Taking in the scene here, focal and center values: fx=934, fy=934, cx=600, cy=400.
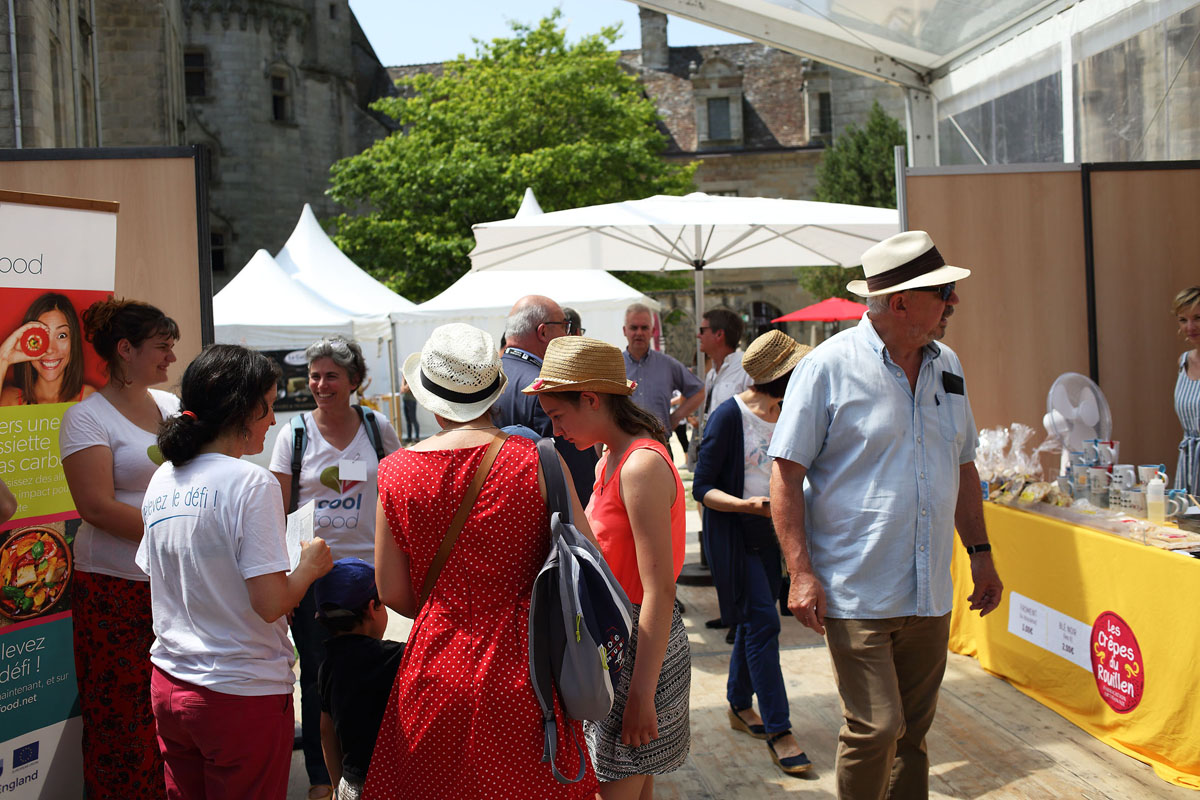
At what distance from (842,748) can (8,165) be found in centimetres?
369

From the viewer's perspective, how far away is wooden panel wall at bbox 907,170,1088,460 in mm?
4973

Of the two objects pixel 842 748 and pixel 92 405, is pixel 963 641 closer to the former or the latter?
pixel 842 748

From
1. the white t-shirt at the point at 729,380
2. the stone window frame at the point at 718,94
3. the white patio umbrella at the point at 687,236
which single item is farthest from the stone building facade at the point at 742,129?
the white t-shirt at the point at 729,380

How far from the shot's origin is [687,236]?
880 cm

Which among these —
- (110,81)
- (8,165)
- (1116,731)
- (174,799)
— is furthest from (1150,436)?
(110,81)

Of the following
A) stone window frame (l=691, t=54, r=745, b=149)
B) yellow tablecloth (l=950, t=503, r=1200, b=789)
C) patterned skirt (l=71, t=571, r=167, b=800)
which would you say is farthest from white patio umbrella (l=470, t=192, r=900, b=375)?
stone window frame (l=691, t=54, r=745, b=149)

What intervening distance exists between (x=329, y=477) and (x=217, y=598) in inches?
52.8

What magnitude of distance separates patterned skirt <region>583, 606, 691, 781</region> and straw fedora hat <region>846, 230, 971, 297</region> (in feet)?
3.74

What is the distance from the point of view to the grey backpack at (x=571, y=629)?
6.50ft

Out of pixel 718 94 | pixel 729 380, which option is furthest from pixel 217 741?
pixel 718 94

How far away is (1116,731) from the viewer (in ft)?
12.4

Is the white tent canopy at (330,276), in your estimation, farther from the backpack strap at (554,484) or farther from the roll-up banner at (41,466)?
the backpack strap at (554,484)

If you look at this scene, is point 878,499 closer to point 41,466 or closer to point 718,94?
point 41,466

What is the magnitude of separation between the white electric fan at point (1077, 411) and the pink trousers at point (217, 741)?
4012 mm
